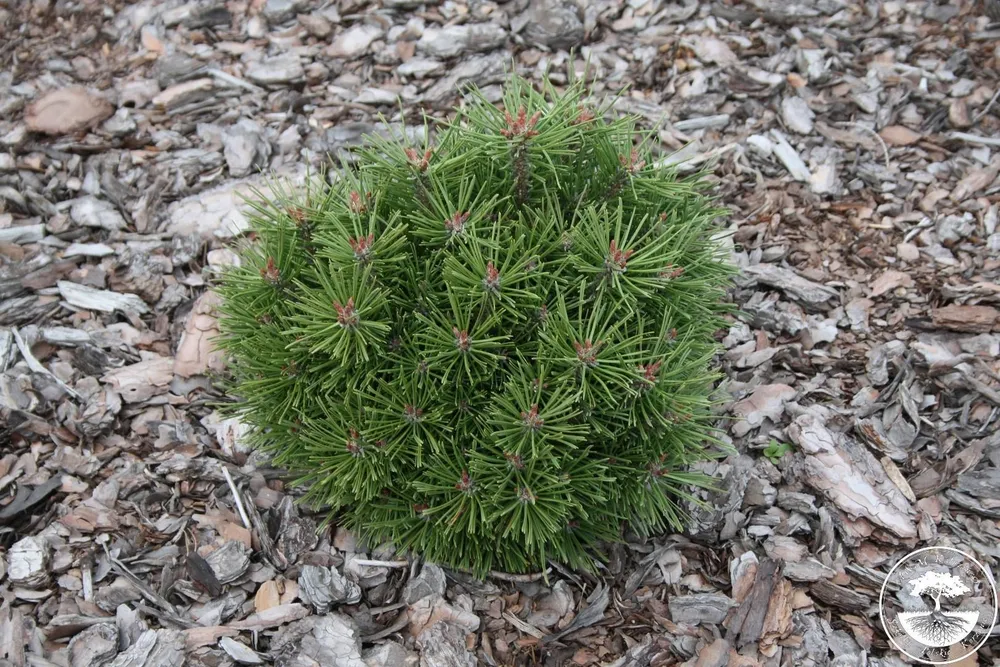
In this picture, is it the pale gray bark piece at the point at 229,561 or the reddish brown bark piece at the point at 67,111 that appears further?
the reddish brown bark piece at the point at 67,111

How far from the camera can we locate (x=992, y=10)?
4.74m

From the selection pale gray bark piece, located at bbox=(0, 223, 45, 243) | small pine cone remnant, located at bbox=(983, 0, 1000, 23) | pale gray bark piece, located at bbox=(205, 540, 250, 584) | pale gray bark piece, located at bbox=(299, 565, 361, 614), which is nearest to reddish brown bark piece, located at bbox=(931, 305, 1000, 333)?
small pine cone remnant, located at bbox=(983, 0, 1000, 23)

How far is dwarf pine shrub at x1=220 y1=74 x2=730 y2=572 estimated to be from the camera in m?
2.50

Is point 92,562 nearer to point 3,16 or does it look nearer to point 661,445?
point 661,445

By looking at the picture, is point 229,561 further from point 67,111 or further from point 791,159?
point 791,159

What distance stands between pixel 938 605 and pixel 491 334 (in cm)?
194

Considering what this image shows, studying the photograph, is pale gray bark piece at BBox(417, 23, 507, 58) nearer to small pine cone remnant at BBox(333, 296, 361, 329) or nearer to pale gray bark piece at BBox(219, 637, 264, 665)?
small pine cone remnant at BBox(333, 296, 361, 329)

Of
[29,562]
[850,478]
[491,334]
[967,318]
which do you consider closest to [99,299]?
[29,562]

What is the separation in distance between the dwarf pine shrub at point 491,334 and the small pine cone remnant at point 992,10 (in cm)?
323

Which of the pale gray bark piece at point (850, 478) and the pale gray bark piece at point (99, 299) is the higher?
the pale gray bark piece at point (99, 299)

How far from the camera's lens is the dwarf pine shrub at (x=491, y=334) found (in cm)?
250

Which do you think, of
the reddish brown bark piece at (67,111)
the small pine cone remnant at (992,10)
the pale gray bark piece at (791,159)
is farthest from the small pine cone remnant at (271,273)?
the small pine cone remnant at (992,10)

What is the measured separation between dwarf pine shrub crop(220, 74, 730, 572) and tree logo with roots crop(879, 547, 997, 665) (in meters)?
0.90

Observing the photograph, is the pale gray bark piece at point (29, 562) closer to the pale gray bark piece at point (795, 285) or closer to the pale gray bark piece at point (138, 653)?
the pale gray bark piece at point (138, 653)
